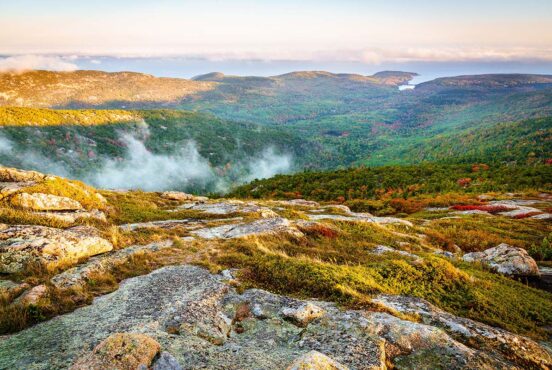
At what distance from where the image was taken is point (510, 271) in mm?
17453

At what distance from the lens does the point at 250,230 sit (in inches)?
774

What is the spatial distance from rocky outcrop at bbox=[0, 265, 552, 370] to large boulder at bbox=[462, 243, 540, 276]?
1076 centimetres

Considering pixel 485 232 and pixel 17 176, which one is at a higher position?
pixel 17 176

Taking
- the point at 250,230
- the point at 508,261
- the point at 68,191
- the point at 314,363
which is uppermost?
the point at 314,363

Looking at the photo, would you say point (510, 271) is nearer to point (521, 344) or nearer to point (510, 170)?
point (521, 344)

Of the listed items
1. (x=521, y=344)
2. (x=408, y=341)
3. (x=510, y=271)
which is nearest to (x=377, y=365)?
(x=408, y=341)

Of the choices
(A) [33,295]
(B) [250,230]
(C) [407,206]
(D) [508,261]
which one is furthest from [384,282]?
(C) [407,206]

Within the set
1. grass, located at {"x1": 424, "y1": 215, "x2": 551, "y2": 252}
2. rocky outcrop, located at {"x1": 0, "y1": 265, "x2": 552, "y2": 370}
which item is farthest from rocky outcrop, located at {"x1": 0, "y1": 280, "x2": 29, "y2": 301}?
grass, located at {"x1": 424, "y1": 215, "x2": 551, "y2": 252}

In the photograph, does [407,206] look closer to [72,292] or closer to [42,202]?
[42,202]

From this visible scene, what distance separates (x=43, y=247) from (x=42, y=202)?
828 centimetres

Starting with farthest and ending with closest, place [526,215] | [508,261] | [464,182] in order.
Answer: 1. [464,182]
2. [526,215]
3. [508,261]

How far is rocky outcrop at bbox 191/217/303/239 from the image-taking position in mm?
19047

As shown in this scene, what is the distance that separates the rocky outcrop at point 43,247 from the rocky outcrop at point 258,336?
3.79 m

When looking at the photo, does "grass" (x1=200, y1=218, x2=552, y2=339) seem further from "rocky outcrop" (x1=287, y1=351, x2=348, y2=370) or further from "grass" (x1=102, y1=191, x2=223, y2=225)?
"grass" (x1=102, y1=191, x2=223, y2=225)
